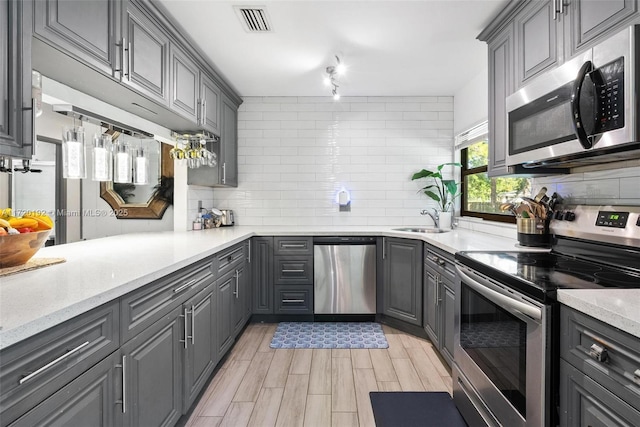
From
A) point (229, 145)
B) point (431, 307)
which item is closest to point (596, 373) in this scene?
point (431, 307)

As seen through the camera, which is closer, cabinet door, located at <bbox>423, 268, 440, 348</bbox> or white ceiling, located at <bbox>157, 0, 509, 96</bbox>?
white ceiling, located at <bbox>157, 0, 509, 96</bbox>

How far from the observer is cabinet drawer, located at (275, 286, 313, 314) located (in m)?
3.41

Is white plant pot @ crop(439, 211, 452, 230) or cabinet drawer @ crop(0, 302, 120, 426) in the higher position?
white plant pot @ crop(439, 211, 452, 230)

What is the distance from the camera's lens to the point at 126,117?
7.57ft

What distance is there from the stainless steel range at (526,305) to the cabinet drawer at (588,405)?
42 millimetres

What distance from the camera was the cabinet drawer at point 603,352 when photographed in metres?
0.85

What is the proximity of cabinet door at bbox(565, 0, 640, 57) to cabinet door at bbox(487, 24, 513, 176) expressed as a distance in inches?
21.1

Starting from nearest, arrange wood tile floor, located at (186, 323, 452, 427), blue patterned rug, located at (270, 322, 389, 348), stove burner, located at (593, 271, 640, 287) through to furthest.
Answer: stove burner, located at (593, 271, 640, 287)
wood tile floor, located at (186, 323, 452, 427)
blue patterned rug, located at (270, 322, 389, 348)

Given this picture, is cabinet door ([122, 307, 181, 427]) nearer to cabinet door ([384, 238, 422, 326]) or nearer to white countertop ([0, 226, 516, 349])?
white countertop ([0, 226, 516, 349])

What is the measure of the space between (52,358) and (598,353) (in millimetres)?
1494

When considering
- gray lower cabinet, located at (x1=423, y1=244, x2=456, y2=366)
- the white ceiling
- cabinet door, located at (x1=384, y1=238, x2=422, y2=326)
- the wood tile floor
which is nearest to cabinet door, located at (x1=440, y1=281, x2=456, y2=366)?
gray lower cabinet, located at (x1=423, y1=244, x2=456, y2=366)

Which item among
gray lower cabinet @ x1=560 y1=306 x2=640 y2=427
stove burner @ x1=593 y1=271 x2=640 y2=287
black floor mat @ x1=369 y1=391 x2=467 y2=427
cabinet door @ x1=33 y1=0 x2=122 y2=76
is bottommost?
black floor mat @ x1=369 y1=391 x2=467 y2=427

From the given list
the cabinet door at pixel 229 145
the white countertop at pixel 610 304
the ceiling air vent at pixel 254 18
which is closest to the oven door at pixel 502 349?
the white countertop at pixel 610 304

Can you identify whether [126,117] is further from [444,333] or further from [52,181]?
[444,333]
